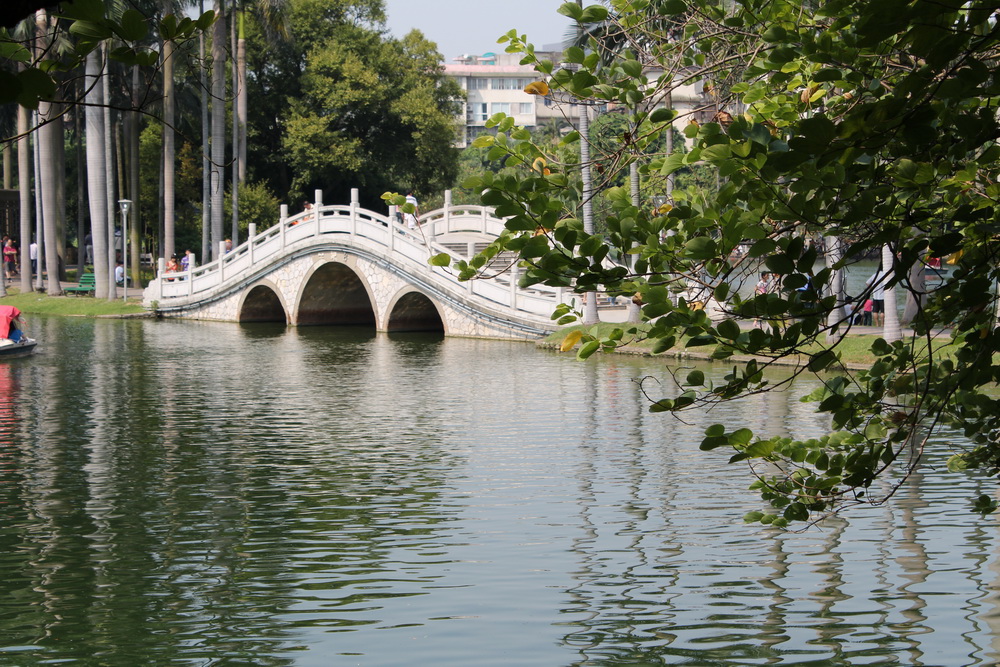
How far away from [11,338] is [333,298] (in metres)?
12.3

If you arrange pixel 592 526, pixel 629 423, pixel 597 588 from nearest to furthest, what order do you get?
pixel 597 588 → pixel 592 526 → pixel 629 423

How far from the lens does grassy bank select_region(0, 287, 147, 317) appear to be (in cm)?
3400

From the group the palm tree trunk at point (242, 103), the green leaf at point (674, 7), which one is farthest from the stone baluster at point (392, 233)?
the green leaf at point (674, 7)

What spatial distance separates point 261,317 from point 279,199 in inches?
446

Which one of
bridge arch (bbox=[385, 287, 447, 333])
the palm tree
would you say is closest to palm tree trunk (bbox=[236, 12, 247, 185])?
the palm tree

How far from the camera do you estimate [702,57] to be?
17.0ft

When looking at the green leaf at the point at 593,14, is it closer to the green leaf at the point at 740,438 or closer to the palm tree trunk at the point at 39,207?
the green leaf at the point at 740,438

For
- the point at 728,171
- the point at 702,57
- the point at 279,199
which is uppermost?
the point at 279,199

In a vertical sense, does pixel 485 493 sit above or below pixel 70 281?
below

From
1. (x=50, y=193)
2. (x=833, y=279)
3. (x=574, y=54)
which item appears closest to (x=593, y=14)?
(x=574, y=54)

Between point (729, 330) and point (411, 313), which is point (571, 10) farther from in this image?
point (411, 313)

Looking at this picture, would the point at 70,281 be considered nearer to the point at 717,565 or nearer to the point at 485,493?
the point at 485,493

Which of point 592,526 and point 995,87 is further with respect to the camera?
point 592,526

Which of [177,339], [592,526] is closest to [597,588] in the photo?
[592,526]
